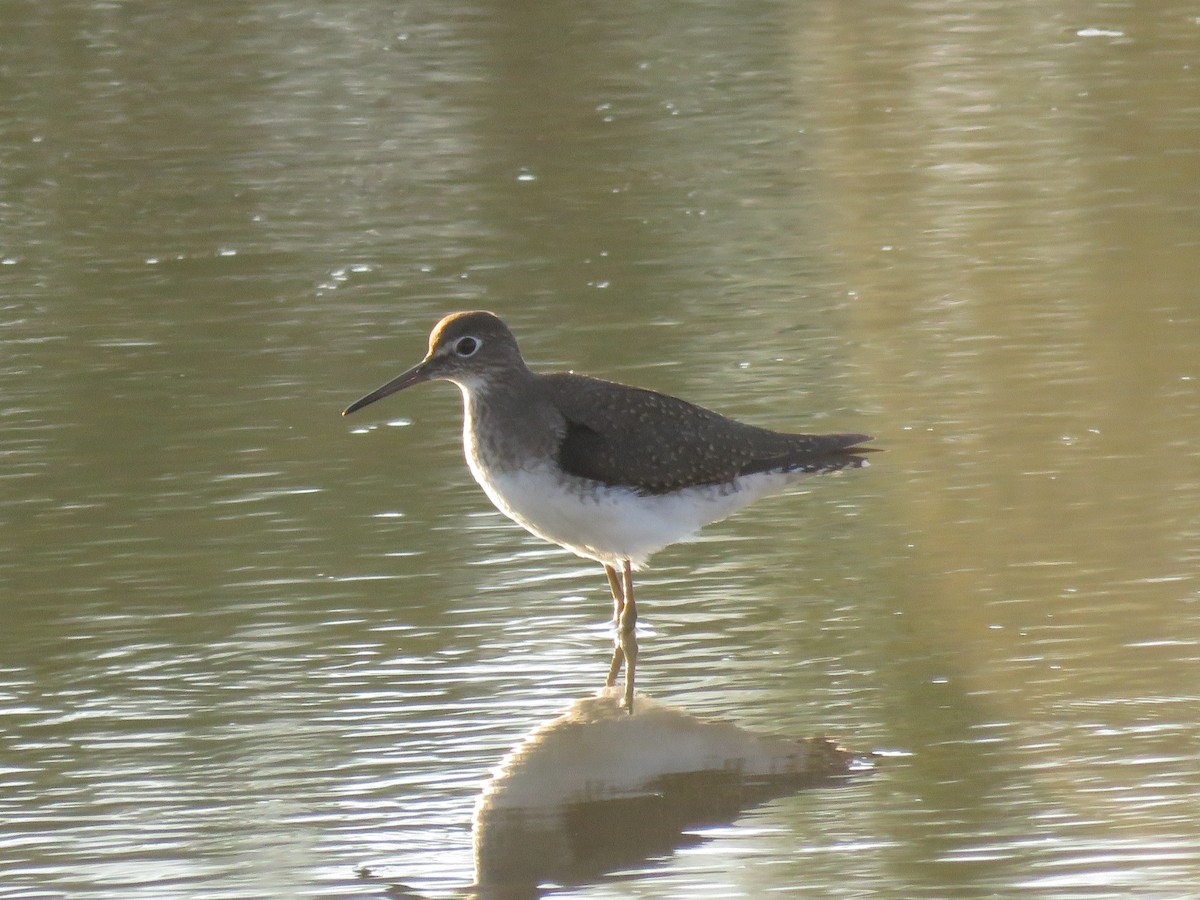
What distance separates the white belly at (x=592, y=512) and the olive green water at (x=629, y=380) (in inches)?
13.2

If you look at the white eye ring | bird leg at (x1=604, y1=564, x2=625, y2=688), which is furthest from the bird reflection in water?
the white eye ring

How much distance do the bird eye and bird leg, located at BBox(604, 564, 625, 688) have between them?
42.8 inches

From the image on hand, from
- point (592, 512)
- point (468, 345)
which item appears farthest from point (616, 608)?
point (468, 345)

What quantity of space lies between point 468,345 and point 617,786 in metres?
2.36

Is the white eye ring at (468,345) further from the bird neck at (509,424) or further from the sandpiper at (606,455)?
the bird neck at (509,424)

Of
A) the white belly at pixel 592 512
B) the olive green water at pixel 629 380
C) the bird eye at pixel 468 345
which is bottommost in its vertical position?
the olive green water at pixel 629 380

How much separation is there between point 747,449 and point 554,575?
1080 mm

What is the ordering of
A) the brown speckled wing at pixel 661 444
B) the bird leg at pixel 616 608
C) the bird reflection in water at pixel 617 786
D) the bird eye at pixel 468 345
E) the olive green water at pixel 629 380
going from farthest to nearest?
the bird eye at pixel 468 345 < the brown speckled wing at pixel 661 444 < the bird leg at pixel 616 608 < the olive green water at pixel 629 380 < the bird reflection in water at pixel 617 786

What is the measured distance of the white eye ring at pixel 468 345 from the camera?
27.5 feet

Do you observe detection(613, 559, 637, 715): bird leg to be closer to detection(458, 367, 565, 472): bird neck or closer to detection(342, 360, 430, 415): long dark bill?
detection(458, 367, 565, 472): bird neck

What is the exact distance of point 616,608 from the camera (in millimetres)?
8188

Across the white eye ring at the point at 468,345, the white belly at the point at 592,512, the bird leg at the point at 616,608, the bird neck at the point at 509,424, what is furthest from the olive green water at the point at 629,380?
the white eye ring at the point at 468,345

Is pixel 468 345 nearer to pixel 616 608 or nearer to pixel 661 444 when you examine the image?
pixel 661 444

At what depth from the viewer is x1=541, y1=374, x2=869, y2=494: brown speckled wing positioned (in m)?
8.10
